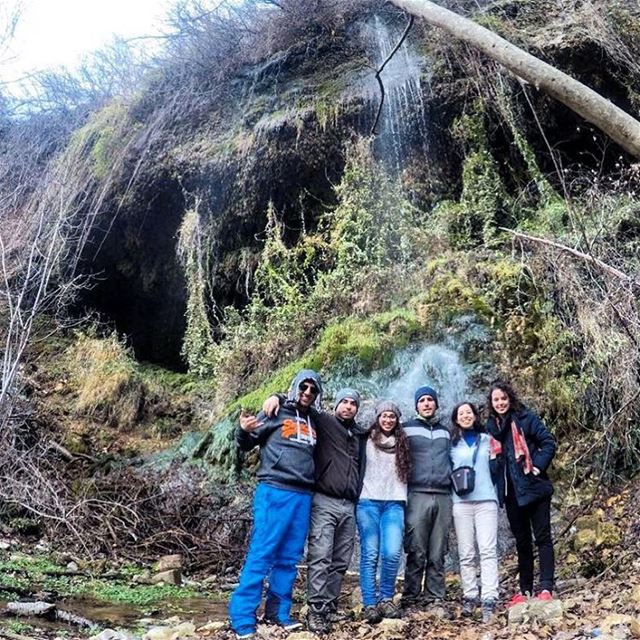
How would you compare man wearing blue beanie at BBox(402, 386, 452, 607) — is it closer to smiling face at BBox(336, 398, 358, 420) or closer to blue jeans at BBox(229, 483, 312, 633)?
smiling face at BBox(336, 398, 358, 420)

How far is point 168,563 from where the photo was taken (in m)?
7.64

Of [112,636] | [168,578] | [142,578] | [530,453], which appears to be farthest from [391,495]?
[142,578]

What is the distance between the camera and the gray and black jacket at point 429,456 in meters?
5.10

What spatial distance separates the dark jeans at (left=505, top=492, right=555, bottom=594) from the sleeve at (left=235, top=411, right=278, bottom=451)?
1861 mm

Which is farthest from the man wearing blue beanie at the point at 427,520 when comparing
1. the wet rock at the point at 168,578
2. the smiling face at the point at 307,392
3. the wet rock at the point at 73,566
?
the wet rock at the point at 73,566

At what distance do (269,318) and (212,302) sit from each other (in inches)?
70.7

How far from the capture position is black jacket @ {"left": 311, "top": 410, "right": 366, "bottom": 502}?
499 cm

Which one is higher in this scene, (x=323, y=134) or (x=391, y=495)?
(x=323, y=134)

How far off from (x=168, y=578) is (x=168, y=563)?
55cm

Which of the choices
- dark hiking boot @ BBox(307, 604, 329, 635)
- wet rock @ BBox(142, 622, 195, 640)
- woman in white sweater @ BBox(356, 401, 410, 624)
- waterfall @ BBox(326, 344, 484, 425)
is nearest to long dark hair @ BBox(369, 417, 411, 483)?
woman in white sweater @ BBox(356, 401, 410, 624)

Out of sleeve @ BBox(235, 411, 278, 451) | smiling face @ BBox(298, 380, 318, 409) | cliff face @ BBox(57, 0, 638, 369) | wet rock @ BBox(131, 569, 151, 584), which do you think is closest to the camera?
sleeve @ BBox(235, 411, 278, 451)

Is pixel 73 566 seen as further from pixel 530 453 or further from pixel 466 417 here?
pixel 530 453

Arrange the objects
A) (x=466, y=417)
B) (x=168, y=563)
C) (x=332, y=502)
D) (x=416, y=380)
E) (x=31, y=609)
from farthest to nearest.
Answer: (x=416, y=380), (x=168, y=563), (x=31, y=609), (x=466, y=417), (x=332, y=502)

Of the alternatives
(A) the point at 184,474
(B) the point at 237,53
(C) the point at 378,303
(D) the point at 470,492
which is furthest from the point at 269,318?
(D) the point at 470,492
